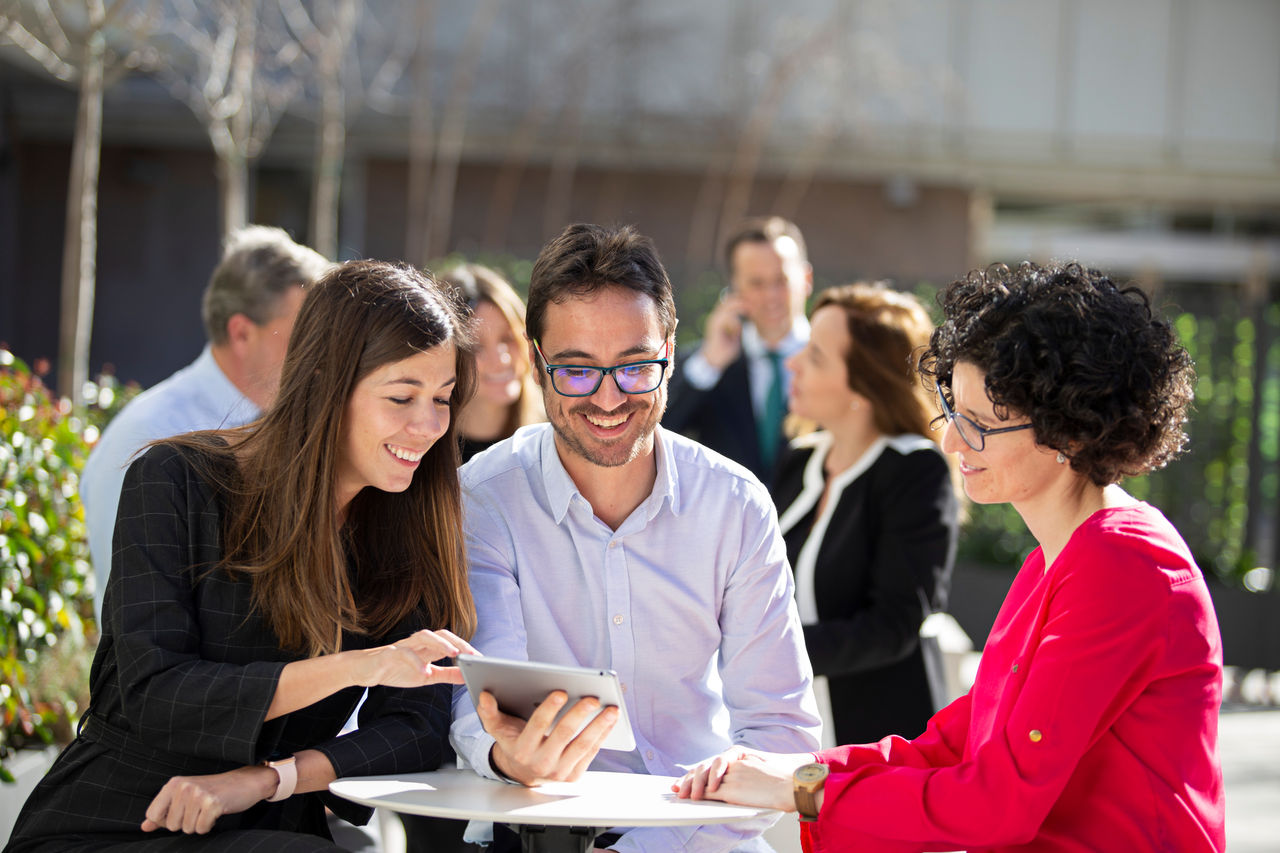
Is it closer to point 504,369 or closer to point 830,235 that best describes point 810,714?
point 504,369

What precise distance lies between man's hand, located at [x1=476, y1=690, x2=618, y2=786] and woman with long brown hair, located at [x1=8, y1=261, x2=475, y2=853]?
0.15 m

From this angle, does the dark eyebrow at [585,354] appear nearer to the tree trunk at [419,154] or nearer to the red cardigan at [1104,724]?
the red cardigan at [1104,724]

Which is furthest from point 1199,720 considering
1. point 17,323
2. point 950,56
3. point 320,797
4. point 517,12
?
point 17,323

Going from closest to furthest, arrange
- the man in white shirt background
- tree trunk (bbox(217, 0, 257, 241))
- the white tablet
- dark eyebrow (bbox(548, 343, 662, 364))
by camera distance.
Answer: the white tablet < dark eyebrow (bbox(548, 343, 662, 364)) < the man in white shirt background < tree trunk (bbox(217, 0, 257, 241))

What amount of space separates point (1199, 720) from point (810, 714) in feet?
2.68

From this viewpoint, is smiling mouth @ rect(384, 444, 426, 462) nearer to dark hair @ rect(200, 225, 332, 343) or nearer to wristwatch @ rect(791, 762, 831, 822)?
wristwatch @ rect(791, 762, 831, 822)

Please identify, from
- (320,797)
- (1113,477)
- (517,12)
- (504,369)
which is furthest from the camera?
(517,12)

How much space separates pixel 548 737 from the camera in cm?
198

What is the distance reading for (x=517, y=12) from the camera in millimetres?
12930

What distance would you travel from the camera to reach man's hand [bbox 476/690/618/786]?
76.1 inches

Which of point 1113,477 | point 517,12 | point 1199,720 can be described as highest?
point 517,12

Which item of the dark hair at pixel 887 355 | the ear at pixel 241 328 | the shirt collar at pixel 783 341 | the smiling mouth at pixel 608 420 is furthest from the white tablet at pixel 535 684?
the shirt collar at pixel 783 341

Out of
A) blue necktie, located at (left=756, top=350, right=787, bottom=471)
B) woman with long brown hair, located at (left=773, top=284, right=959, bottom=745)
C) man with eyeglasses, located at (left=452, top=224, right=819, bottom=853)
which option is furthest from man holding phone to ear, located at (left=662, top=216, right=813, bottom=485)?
man with eyeglasses, located at (left=452, top=224, right=819, bottom=853)

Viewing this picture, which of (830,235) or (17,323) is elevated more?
(830,235)
